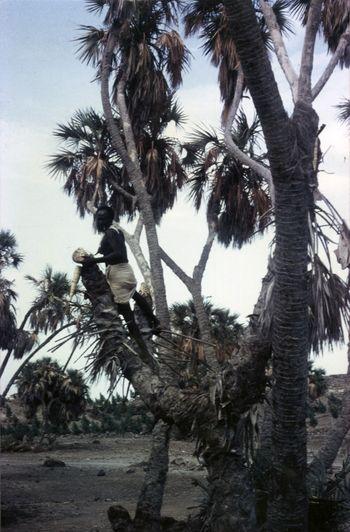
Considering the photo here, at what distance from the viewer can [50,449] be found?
91.9ft

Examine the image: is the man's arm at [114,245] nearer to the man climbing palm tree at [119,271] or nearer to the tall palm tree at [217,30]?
the man climbing palm tree at [119,271]

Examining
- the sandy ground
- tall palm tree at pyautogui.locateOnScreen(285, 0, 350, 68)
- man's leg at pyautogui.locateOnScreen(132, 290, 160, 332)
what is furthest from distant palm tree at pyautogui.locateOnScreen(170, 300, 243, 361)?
man's leg at pyautogui.locateOnScreen(132, 290, 160, 332)

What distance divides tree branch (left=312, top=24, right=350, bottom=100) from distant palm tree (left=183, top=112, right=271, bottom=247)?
8.71 ft

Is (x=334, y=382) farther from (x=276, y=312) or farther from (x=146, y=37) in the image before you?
(x=276, y=312)

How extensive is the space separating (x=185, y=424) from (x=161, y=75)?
36.6 feet

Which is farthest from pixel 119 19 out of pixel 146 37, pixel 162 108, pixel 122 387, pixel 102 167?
pixel 122 387

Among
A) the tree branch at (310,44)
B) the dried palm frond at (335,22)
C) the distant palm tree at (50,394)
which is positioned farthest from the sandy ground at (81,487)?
the dried palm frond at (335,22)

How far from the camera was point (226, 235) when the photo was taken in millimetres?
19703

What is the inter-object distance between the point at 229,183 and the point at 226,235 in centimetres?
163

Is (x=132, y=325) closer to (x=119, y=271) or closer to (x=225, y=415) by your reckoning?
(x=119, y=271)

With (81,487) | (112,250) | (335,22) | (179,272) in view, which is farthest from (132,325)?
(81,487)

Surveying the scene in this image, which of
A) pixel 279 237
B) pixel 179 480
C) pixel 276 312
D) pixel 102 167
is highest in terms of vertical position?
pixel 102 167

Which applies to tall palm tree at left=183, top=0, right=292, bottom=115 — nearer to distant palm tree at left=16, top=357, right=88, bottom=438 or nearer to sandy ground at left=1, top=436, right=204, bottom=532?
sandy ground at left=1, top=436, right=204, bottom=532

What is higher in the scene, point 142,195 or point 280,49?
point 280,49
